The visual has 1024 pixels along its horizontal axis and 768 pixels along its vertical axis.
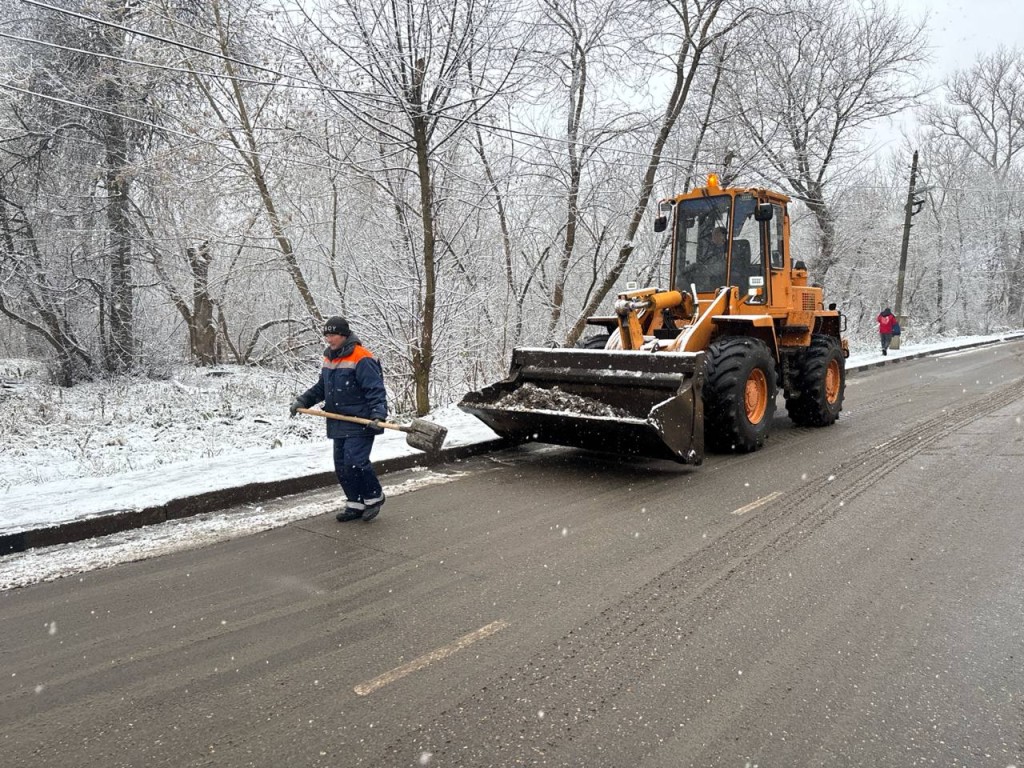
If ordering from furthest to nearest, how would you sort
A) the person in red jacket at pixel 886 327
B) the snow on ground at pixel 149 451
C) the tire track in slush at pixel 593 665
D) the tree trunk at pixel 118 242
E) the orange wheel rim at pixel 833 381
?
1. the person in red jacket at pixel 886 327
2. the tree trunk at pixel 118 242
3. the orange wheel rim at pixel 833 381
4. the snow on ground at pixel 149 451
5. the tire track in slush at pixel 593 665

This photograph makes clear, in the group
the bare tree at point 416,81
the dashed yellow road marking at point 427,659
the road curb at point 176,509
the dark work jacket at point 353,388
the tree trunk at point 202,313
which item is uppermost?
the bare tree at point 416,81

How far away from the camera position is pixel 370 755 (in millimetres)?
2605

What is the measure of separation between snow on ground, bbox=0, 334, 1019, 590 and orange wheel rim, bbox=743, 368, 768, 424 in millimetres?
3104

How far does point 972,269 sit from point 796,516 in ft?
152

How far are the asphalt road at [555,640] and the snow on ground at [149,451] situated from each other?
49 centimetres

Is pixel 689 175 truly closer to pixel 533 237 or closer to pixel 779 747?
pixel 533 237

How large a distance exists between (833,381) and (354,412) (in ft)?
23.6

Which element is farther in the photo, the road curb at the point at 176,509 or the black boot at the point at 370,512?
the black boot at the point at 370,512

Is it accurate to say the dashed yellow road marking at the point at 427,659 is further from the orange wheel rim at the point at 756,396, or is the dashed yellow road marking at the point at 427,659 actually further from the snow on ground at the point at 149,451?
the orange wheel rim at the point at 756,396

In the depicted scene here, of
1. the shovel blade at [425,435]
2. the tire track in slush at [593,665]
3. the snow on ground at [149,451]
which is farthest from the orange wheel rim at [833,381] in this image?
the shovel blade at [425,435]

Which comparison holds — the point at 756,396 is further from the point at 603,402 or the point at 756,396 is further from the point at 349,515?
the point at 349,515

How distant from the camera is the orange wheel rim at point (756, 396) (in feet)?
26.0

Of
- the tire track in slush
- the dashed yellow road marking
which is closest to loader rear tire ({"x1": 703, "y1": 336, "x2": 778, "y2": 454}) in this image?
the tire track in slush

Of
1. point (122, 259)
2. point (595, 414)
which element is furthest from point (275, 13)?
point (595, 414)
